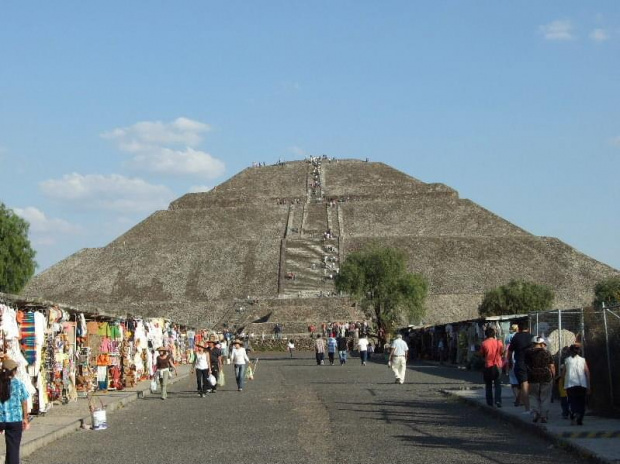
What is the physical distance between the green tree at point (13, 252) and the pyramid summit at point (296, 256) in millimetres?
20292

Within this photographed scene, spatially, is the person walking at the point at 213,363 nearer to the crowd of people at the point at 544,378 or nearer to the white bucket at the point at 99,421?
the white bucket at the point at 99,421

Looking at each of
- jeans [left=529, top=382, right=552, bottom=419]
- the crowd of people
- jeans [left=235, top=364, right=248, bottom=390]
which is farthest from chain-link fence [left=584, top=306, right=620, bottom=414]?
jeans [left=235, top=364, right=248, bottom=390]

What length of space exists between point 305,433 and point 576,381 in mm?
4302

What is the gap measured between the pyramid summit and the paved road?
53.8 m

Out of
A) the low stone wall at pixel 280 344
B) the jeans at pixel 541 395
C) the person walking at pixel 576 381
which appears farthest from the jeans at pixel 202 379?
the low stone wall at pixel 280 344

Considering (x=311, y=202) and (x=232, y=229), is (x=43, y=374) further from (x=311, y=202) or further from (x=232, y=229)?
(x=311, y=202)

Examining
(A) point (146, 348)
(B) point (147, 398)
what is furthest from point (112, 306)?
(B) point (147, 398)

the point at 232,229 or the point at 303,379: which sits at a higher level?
the point at 232,229

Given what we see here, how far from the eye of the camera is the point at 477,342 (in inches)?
1480

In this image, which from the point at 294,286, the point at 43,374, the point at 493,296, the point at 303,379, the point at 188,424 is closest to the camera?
the point at 188,424

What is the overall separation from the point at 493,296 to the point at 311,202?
181 feet

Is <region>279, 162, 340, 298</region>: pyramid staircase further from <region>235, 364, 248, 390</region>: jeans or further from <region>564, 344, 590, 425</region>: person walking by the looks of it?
<region>564, 344, 590, 425</region>: person walking

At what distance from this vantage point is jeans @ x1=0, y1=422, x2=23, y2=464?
1216cm

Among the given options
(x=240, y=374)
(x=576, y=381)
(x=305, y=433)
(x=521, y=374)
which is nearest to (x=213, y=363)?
(x=240, y=374)
